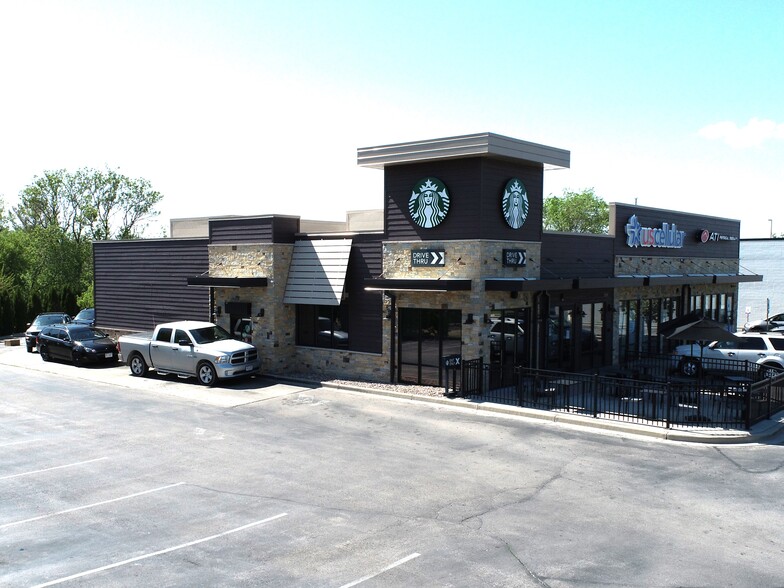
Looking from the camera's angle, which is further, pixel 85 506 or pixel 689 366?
pixel 689 366

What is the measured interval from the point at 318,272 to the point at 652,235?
14.7 m

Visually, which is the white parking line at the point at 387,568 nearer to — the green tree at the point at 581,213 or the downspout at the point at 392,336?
the downspout at the point at 392,336

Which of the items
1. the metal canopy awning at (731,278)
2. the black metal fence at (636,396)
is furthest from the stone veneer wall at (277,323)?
the metal canopy awning at (731,278)

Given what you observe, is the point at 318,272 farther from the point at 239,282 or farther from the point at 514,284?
the point at 514,284

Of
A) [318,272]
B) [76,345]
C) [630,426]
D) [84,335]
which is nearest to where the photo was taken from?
[630,426]

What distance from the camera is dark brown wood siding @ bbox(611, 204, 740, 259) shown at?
28125mm

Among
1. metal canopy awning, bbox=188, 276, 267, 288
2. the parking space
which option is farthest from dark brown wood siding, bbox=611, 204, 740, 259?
the parking space

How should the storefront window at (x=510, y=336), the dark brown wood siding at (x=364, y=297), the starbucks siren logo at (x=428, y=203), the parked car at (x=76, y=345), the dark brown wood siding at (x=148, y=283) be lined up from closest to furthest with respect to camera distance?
the starbucks siren logo at (x=428, y=203) → the storefront window at (x=510, y=336) → the dark brown wood siding at (x=364, y=297) → the parked car at (x=76, y=345) → the dark brown wood siding at (x=148, y=283)

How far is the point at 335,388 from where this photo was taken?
22.6 metres

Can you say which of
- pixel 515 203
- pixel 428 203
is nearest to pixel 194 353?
pixel 428 203

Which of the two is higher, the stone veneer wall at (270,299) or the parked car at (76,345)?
the stone veneer wall at (270,299)

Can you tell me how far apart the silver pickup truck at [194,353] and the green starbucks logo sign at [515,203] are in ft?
31.2

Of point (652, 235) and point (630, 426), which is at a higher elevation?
point (652, 235)

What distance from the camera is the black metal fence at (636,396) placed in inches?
670
